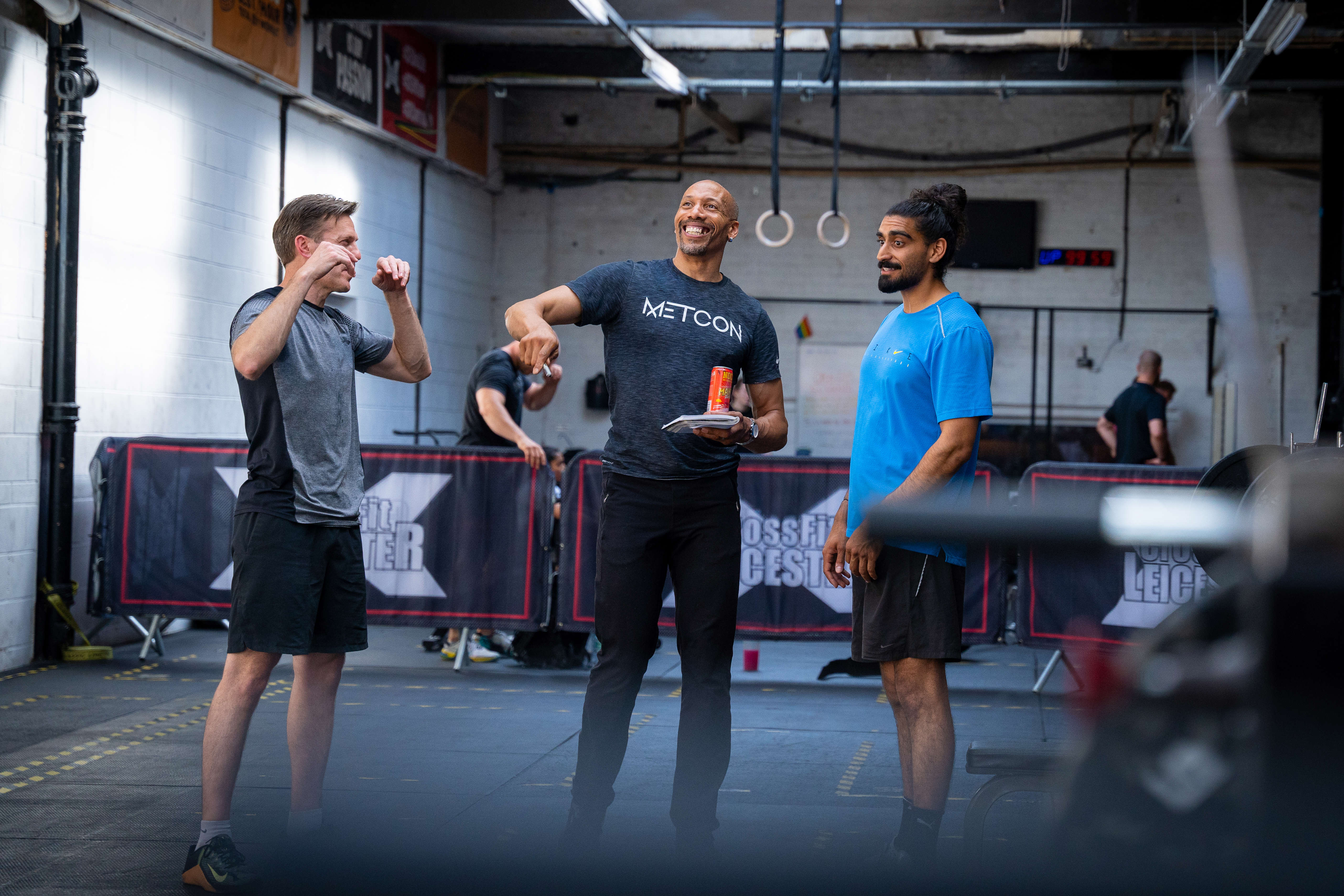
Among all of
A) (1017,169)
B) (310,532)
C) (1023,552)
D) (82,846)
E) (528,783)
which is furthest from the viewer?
(1017,169)

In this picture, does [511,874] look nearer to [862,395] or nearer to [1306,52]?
[862,395]

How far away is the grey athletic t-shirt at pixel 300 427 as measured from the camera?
9.63ft

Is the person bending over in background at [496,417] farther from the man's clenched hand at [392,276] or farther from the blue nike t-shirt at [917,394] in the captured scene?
the blue nike t-shirt at [917,394]

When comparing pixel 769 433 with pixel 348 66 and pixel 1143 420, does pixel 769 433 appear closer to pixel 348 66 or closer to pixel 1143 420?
pixel 348 66

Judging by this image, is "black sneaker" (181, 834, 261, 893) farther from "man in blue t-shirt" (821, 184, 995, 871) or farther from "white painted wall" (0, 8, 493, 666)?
"white painted wall" (0, 8, 493, 666)

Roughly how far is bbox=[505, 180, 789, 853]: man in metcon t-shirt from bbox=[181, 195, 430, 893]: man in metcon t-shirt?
22.5 inches

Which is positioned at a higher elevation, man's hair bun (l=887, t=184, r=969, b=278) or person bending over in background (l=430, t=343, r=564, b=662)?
man's hair bun (l=887, t=184, r=969, b=278)

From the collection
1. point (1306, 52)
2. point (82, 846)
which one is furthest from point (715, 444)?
point (1306, 52)

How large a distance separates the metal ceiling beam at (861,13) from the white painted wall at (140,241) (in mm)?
1150

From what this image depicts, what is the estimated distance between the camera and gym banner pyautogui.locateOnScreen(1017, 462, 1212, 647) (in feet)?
18.4

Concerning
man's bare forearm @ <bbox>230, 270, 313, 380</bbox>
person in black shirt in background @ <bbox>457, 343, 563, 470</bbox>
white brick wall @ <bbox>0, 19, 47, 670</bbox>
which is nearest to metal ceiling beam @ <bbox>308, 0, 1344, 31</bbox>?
white brick wall @ <bbox>0, 19, 47, 670</bbox>

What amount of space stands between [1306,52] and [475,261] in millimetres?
7936

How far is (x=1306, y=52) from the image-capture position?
33.5 ft

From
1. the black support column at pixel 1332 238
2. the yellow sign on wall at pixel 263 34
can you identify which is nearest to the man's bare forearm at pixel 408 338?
the yellow sign on wall at pixel 263 34
